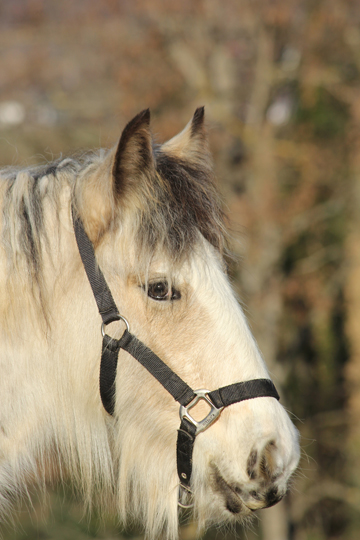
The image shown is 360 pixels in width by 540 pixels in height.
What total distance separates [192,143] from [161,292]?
0.81m

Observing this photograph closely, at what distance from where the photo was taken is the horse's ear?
2146mm

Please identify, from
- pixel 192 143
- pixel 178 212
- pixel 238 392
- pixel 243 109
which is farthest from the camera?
pixel 243 109

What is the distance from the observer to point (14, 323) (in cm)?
179

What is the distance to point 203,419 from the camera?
1742mm

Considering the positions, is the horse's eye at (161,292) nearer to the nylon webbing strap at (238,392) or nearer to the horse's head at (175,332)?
the horse's head at (175,332)

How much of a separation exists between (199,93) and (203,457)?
443cm

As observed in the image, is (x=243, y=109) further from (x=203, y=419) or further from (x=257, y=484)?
(x=257, y=484)

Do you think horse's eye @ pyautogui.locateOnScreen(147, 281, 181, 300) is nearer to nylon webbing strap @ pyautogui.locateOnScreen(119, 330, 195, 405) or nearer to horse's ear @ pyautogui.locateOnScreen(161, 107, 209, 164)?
nylon webbing strap @ pyautogui.locateOnScreen(119, 330, 195, 405)

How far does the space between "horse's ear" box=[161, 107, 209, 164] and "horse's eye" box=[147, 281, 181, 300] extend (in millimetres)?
652

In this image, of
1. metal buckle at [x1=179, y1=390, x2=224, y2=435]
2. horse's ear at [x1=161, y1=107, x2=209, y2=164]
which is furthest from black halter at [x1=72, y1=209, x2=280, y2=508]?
horse's ear at [x1=161, y1=107, x2=209, y2=164]

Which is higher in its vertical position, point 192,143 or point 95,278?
point 192,143

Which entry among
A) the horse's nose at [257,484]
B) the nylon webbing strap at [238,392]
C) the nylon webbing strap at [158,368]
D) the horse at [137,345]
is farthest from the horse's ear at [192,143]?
the horse's nose at [257,484]

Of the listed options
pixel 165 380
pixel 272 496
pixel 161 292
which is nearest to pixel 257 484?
pixel 272 496

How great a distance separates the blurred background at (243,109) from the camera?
5.18 m
